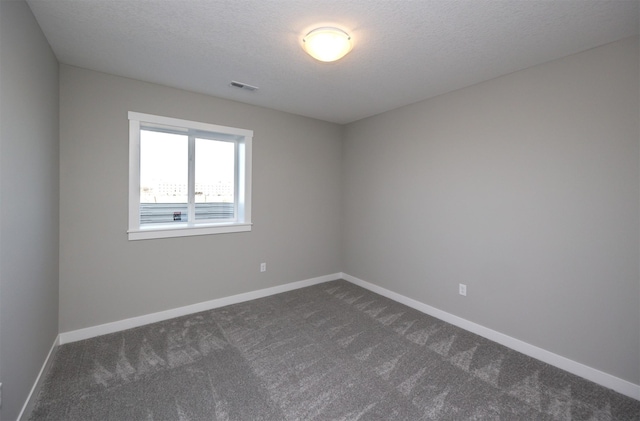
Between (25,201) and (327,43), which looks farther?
(327,43)

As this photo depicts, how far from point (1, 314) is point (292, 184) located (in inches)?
119

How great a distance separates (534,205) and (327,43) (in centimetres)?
222

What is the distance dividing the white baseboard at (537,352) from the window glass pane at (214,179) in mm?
2590

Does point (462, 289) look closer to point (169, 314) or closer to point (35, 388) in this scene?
point (169, 314)

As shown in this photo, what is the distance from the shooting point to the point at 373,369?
224 cm

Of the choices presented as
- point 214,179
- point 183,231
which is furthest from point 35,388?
point 214,179

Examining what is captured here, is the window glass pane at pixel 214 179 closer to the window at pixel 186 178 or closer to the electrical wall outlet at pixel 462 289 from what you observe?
the window at pixel 186 178

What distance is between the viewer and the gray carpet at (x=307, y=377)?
1.80 m

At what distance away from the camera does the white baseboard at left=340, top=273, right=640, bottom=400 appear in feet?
6.55

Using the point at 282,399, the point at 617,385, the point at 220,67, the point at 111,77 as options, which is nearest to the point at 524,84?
the point at 617,385

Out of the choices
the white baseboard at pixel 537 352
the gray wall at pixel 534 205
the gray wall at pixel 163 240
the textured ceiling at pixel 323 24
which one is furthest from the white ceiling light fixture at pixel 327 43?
the white baseboard at pixel 537 352

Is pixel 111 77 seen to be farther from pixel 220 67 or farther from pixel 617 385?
pixel 617 385

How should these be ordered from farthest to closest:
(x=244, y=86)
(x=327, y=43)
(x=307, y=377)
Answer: (x=244, y=86)
(x=307, y=377)
(x=327, y=43)

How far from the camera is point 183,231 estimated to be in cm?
313
